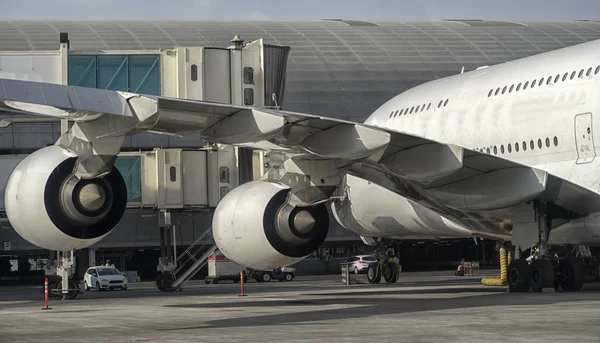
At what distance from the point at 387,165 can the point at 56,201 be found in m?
5.67

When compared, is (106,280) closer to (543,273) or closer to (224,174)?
(224,174)

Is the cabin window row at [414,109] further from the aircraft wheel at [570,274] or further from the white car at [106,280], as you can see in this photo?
the white car at [106,280]

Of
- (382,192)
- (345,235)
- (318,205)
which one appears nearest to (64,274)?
(382,192)

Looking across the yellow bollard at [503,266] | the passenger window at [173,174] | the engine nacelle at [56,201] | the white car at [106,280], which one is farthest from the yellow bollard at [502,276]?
the white car at [106,280]

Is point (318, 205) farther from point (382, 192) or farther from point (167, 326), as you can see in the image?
point (382, 192)

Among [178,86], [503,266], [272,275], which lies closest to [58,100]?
[178,86]

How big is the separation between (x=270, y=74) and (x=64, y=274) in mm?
9328

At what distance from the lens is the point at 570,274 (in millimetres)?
21328

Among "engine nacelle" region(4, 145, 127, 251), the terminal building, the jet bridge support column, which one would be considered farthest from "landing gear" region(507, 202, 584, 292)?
the jet bridge support column

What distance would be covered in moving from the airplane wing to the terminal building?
11182 millimetres

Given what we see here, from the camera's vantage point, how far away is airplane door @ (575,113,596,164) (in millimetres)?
18844

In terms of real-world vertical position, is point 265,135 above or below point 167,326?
above

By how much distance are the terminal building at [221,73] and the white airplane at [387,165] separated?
7.79m

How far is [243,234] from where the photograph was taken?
18906 mm
